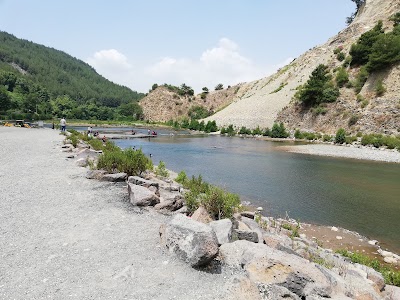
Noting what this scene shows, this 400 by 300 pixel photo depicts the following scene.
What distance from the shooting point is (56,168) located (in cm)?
1823

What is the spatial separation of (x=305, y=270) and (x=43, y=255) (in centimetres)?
624

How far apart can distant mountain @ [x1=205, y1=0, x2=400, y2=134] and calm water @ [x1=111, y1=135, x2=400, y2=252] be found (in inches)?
1156

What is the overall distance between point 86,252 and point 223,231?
369 centimetres

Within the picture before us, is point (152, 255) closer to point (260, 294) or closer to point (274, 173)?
point (260, 294)

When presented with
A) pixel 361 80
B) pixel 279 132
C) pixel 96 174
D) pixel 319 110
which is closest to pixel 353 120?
pixel 319 110

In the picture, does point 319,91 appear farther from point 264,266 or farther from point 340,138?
point 264,266

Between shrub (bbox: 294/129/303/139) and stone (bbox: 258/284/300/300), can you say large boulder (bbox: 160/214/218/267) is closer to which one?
stone (bbox: 258/284/300/300)

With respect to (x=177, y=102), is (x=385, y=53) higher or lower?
higher

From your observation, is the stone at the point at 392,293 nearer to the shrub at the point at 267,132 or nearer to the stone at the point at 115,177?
the stone at the point at 115,177

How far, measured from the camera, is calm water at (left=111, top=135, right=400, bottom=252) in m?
16.9

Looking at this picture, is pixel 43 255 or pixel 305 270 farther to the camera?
pixel 43 255

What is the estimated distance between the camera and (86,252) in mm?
7848

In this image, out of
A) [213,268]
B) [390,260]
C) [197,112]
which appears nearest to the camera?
[213,268]

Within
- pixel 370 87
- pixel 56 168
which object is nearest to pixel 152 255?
pixel 56 168
